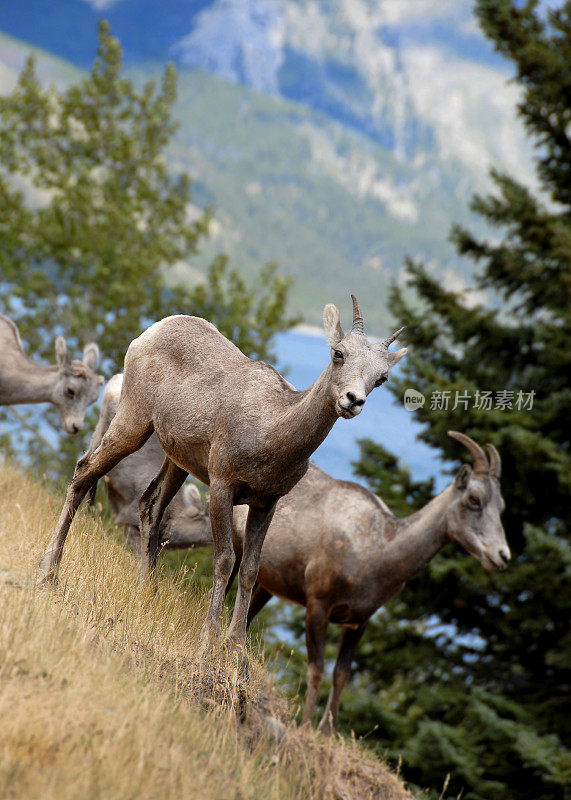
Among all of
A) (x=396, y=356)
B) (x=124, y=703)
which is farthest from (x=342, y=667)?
(x=124, y=703)

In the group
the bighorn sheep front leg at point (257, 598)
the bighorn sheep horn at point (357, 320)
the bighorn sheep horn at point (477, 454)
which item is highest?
the bighorn sheep horn at point (477, 454)

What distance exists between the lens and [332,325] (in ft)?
17.7

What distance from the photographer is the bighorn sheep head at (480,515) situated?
7922 mm

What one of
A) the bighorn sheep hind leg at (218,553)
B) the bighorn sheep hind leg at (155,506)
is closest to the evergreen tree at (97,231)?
the bighorn sheep hind leg at (155,506)

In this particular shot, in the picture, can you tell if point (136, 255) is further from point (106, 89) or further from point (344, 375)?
point (344, 375)

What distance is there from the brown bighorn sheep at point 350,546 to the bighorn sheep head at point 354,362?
2.73 m

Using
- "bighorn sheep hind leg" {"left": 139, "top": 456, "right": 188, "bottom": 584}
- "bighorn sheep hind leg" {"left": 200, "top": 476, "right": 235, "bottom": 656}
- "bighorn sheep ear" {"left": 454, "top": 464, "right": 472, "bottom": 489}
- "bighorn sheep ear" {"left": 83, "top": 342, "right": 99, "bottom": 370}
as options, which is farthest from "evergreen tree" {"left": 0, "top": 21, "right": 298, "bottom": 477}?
"bighorn sheep hind leg" {"left": 200, "top": 476, "right": 235, "bottom": 656}

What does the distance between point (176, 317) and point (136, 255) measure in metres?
15.6

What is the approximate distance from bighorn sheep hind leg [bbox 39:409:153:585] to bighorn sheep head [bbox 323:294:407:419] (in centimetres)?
171

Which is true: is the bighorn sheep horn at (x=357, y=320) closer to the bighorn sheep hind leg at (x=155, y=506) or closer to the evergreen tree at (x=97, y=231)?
the bighorn sheep hind leg at (x=155, y=506)

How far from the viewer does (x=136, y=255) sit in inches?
858

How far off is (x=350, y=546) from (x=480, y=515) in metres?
1.24

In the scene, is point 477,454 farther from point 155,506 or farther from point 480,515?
point 155,506

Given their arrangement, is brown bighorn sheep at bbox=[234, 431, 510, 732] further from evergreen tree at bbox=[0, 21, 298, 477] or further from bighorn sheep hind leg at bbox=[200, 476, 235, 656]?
evergreen tree at bbox=[0, 21, 298, 477]
